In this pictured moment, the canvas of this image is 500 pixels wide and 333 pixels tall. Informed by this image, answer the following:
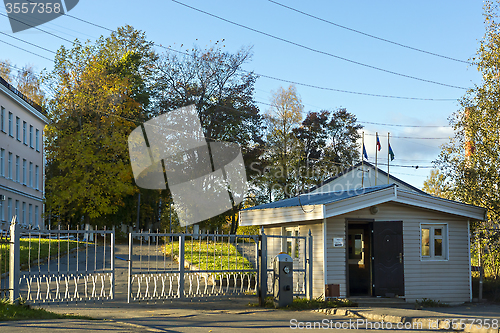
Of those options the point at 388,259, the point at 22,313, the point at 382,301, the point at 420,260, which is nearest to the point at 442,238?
the point at 420,260

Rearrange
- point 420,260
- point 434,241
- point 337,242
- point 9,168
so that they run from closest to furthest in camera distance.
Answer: point 337,242 < point 420,260 < point 434,241 < point 9,168

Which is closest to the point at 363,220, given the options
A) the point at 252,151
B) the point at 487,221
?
the point at 487,221

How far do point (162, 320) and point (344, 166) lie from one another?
36.7 meters

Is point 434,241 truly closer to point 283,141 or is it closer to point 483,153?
point 483,153

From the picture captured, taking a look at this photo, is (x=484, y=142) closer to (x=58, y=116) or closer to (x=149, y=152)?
(x=149, y=152)

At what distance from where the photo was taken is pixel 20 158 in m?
43.2

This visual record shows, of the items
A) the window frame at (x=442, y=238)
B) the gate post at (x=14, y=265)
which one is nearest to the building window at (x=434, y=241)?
the window frame at (x=442, y=238)

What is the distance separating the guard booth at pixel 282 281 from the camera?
1371 cm

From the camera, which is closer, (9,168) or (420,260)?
(420,260)

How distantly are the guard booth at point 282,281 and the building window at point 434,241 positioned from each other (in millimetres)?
5628

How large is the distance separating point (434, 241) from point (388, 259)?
2.03m

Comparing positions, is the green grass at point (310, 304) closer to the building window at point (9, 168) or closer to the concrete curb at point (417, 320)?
the concrete curb at point (417, 320)

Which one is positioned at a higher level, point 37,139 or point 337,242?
point 37,139

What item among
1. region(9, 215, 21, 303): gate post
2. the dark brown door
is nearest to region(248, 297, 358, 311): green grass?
the dark brown door
